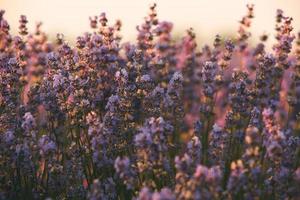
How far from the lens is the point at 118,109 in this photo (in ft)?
17.3

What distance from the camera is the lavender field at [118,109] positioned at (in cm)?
Result: 485

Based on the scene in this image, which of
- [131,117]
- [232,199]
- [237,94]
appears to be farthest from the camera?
[237,94]

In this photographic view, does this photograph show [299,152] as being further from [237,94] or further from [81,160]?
[81,160]

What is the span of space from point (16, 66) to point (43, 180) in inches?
38.9

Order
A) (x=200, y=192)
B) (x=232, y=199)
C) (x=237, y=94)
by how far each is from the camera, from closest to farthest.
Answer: (x=200, y=192)
(x=232, y=199)
(x=237, y=94)

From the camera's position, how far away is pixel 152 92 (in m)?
5.55

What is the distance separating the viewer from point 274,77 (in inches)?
225

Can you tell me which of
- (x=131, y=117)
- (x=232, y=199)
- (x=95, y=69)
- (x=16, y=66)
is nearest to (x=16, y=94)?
(x=16, y=66)

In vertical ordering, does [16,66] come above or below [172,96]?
above

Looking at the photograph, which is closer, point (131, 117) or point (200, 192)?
point (200, 192)

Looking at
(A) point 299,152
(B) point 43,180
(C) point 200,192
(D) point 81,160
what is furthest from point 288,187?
(B) point 43,180

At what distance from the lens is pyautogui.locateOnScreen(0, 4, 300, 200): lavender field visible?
485 cm

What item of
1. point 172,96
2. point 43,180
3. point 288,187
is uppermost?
point 172,96

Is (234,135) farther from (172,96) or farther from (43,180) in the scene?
(43,180)
